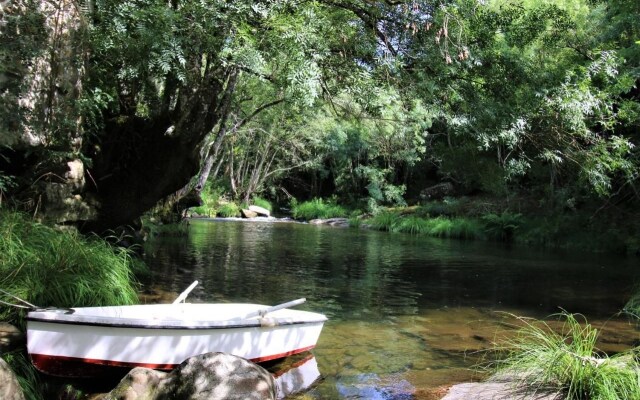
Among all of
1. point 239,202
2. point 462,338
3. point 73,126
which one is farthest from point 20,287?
point 239,202

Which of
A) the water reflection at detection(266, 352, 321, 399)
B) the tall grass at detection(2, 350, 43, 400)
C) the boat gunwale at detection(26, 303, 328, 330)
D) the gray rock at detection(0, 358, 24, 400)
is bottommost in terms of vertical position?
the water reflection at detection(266, 352, 321, 399)

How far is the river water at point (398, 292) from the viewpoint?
6.32 m

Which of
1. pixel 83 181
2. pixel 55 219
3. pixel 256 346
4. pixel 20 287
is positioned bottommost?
pixel 256 346

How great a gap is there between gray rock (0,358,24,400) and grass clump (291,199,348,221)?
103ft

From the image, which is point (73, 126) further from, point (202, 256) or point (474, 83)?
point (202, 256)

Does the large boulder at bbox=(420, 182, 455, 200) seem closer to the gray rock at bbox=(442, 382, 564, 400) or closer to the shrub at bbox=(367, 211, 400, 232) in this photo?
the shrub at bbox=(367, 211, 400, 232)

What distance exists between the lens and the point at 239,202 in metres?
36.7

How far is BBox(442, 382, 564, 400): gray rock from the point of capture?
161 inches

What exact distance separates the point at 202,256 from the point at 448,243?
11.9 meters

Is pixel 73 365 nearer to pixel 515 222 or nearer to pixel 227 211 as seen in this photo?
pixel 515 222

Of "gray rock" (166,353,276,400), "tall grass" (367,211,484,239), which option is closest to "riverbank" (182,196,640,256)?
"tall grass" (367,211,484,239)

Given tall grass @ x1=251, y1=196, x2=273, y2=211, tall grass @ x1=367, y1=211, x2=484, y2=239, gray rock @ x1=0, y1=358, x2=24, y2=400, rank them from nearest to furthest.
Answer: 1. gray rock @ x1=0, y1=358, x2=24, y2=400
2. tall grass @ x1=367, y1=211, x2=484, y2=239
3. tall grass @ x1=251, y1=196, x2=273, y2=211

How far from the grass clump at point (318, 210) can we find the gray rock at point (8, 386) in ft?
103

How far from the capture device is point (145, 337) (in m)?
4.99
